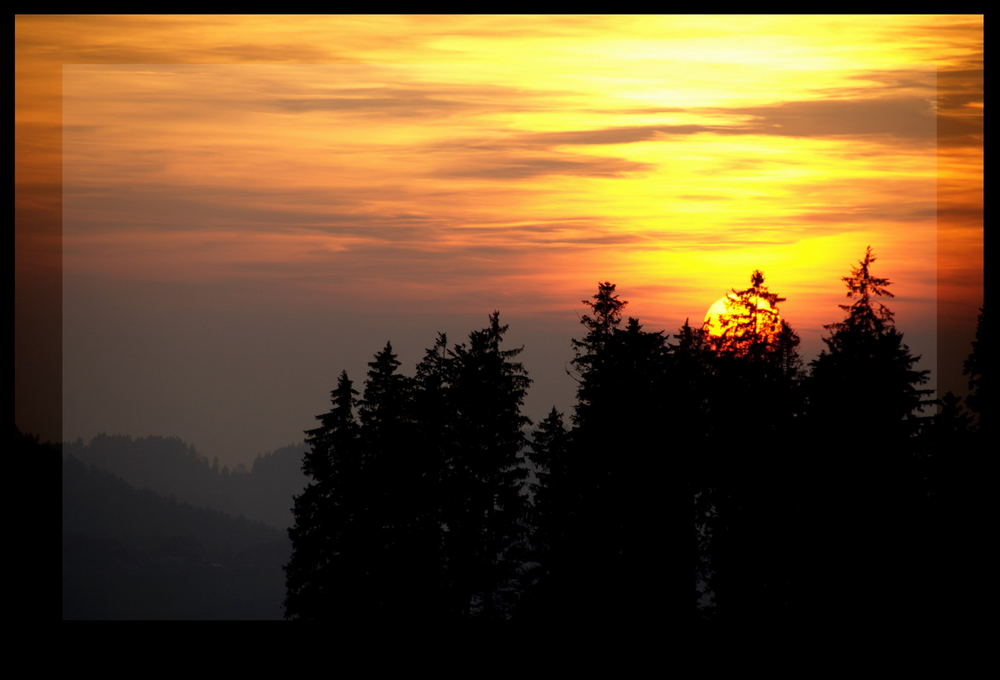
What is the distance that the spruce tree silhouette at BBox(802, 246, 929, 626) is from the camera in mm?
38344

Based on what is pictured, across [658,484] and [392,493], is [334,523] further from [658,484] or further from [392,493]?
[658,484]

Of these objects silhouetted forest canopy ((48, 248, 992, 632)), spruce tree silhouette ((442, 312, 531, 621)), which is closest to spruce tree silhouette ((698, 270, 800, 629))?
silhouetted forest canopy ((48, 248, 992, 632))

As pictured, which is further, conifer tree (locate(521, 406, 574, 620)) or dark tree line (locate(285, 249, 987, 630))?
conifer tree (locate(521, 406, 574, 620))

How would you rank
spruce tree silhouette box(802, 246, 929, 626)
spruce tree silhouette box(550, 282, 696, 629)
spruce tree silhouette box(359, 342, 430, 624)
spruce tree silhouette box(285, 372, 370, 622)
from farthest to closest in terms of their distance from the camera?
spruce tree silhouette box(285, 372, 370, 622) < spruce tree silhouette box(359, 342, 430, 624) < spruce tree silhouette box(550, 282, 696, 629) < spruce tree silhouette box(802, 246, 929, 626)

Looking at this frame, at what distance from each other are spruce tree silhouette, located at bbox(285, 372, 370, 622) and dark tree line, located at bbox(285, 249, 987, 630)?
95 millimetres

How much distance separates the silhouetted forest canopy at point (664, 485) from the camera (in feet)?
129

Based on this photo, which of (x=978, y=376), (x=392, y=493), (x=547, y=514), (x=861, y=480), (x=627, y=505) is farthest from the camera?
(x=978, y=376)

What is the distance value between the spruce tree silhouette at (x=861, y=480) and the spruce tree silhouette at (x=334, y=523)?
1913cm

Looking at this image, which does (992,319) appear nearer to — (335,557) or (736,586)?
(736,586)

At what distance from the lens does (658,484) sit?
→ 143ft

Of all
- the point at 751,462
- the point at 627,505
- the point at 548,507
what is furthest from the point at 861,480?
the point at 548,507

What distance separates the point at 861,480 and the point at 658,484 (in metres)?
7.06

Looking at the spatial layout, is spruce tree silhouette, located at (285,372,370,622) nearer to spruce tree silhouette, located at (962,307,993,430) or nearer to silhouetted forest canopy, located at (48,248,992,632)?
silhouetted forest canopy, located at (48,248,992,632)

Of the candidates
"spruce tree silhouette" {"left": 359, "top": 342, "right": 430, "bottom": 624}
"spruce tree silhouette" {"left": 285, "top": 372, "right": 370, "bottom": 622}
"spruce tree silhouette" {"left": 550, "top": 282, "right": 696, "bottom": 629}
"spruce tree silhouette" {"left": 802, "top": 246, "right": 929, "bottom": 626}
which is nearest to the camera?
"spruce tree silhouette" {"left": 802, "top": 246, "right": 929, "bottom": 626}
